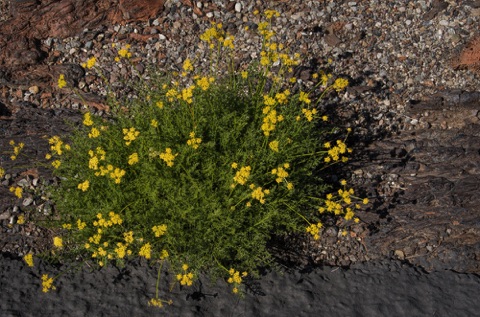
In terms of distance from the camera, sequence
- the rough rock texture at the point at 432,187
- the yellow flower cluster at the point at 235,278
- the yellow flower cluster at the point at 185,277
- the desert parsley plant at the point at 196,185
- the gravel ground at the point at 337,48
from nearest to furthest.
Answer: the yellow flower cluster at the point at 185,277 → the yellow flower cluster at the point at 235,278 → the desert parsley plant at the point at 196,185 → the rough rock texture at the point at 432,187 → the gravel ground at the point at 337,48

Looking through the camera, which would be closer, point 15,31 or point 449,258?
point 449,258

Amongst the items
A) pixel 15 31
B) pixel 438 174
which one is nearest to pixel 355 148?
pixel 438 174

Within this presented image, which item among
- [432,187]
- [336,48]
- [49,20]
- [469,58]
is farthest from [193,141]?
[469,58]

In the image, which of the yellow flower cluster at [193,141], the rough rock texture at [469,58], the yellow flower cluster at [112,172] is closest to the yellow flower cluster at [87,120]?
the yellow flower cluster at [112,172]

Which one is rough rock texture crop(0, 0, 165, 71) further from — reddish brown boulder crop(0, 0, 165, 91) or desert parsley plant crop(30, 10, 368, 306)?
desert parsley plant crop(30, 10, 368, 306)

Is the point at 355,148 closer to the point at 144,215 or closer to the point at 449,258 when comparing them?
the point at 449,258

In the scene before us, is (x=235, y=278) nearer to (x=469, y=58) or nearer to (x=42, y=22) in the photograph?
(x=469, y=58)

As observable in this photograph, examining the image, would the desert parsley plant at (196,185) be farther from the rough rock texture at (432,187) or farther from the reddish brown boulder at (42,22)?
the reddish brown boulder at (42,22)
